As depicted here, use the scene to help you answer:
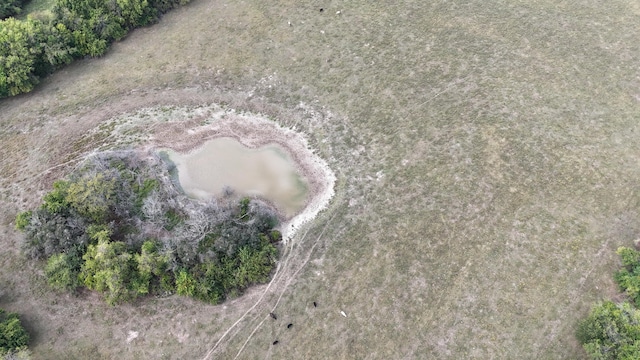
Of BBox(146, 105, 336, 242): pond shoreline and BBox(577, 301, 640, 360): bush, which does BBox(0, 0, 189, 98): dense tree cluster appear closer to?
BBox(146, 105, 336, 242): pond shoreline

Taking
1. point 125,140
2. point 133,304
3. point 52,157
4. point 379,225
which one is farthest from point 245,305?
point 52,157

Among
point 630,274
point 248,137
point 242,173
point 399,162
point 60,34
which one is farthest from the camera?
point 60,34

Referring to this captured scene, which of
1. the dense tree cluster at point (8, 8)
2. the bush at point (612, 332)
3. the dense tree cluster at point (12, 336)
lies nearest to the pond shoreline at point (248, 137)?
the dense tree cluster at point (12, 336)

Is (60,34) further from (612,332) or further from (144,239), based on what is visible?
(612,332)

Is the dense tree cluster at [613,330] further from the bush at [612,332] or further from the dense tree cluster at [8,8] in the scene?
the dense tree cluster at [8,8]

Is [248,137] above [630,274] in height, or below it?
above

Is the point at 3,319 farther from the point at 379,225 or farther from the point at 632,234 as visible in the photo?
the point at 632,234

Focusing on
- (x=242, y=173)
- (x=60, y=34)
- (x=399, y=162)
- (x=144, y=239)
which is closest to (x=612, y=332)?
(x=399, y=162)

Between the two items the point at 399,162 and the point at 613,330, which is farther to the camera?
the point at 399,162
